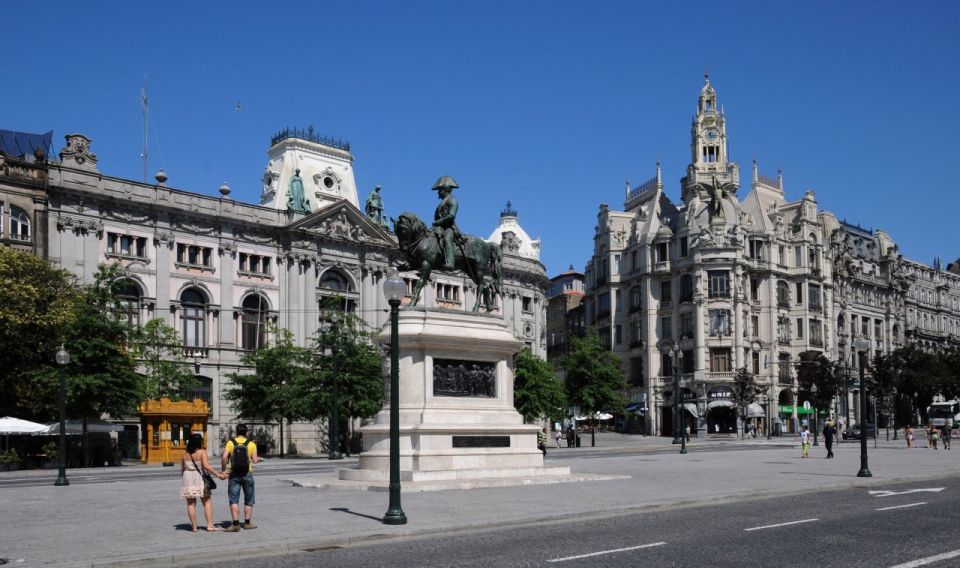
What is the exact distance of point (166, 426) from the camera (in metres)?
56.1

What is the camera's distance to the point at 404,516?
18.4 m

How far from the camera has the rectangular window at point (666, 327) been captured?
10050 centimetres

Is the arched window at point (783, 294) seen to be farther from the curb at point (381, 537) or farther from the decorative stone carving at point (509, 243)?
the curb at point (381, 537)

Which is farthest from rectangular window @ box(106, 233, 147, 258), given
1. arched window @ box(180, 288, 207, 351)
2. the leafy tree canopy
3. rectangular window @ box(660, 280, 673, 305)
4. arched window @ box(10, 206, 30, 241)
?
rectangular window @ box(660, 280, 673, 305)

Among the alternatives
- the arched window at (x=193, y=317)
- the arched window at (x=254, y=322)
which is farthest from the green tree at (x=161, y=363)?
the arched window at (x=254, y=322)

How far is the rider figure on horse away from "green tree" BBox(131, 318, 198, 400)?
2767 centimetres

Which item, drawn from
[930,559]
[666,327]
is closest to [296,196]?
[666,327]

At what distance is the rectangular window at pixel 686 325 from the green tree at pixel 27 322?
61.8m

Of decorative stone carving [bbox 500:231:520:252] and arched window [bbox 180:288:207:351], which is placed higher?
decorative stone carving [bbox 500:231:520:252]

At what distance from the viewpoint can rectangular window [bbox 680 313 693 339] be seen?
3873 inches

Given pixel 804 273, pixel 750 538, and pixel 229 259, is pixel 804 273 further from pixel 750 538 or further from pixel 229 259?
pixel 750 538

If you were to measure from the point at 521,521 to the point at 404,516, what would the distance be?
2.15 meters

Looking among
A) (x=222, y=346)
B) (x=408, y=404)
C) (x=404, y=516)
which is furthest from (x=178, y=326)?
(x=404, y=516)

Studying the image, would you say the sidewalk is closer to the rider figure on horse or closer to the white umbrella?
the rider figure on horse
